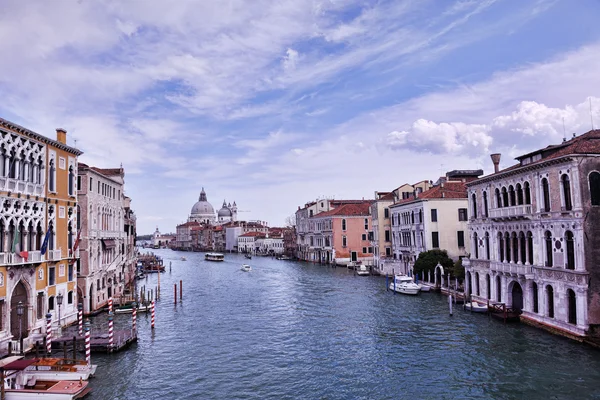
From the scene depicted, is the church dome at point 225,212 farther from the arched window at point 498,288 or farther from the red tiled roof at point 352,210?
the arched window at point 498,288

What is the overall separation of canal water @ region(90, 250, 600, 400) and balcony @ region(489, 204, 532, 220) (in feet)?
16.3

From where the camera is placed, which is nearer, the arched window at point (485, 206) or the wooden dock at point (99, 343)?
the wooden dock at point (99, 343)

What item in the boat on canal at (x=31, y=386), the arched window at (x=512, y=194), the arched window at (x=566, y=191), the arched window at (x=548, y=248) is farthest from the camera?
the arched window at (x=512, y=194)

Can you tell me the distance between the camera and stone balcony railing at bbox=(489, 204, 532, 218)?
20.3 metres

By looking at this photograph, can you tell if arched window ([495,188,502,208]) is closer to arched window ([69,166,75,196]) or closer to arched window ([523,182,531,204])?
arched window ([523,182,531,204])

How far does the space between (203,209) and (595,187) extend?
172813 mm

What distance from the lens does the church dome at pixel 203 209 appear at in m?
182

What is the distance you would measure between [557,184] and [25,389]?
64.7ft

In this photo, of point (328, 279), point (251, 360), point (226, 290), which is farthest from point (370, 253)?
point (251, 360)

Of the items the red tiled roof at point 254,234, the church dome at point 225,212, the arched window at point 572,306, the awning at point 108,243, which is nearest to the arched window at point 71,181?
the awning at point 108,243

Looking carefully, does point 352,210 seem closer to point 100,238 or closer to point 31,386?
point 100,238

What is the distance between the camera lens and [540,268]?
768 inches

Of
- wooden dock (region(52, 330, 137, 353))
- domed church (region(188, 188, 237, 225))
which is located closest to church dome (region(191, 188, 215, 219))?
domed church (region(188, 188, 237, 225))

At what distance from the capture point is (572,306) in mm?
17797
